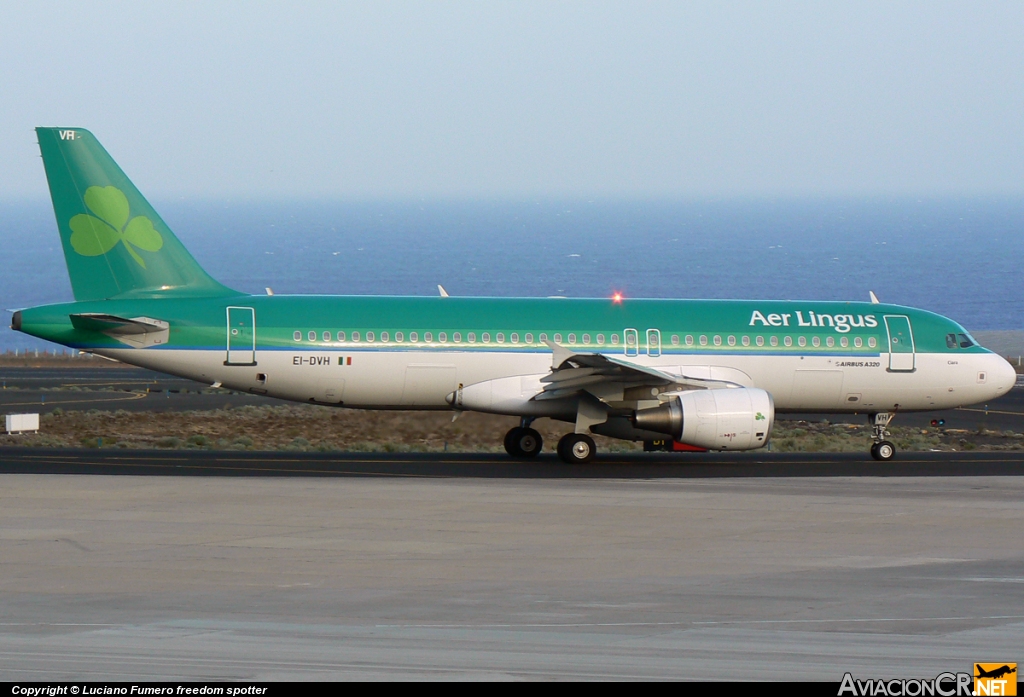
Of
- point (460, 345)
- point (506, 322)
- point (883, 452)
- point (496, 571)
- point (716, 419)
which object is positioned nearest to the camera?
point (496, 571)

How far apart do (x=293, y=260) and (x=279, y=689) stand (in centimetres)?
18586

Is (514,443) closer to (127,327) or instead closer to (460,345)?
(460,345)

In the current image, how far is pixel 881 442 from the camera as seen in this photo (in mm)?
30875

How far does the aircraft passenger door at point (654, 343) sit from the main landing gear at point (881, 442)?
5.53 metres

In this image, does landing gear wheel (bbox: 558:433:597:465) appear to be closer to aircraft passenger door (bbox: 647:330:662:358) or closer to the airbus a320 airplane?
the airbus a320 airplane

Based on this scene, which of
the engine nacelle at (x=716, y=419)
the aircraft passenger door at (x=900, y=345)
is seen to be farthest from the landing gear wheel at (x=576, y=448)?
the aircraft passenger door at (x=900, y=345)

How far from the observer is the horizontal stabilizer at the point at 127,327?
89.6ft

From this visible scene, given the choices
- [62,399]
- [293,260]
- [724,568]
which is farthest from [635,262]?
[724,568]

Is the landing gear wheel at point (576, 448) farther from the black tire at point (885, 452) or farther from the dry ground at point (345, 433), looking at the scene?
the black tire at point (885, 452)

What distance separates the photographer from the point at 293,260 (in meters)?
193

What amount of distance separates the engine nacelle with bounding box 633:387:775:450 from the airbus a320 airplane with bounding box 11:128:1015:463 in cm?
3

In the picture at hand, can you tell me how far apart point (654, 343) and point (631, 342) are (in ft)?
1.71

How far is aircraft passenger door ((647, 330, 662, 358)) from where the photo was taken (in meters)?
29.6

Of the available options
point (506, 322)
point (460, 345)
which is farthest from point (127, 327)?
point (506, 322)
